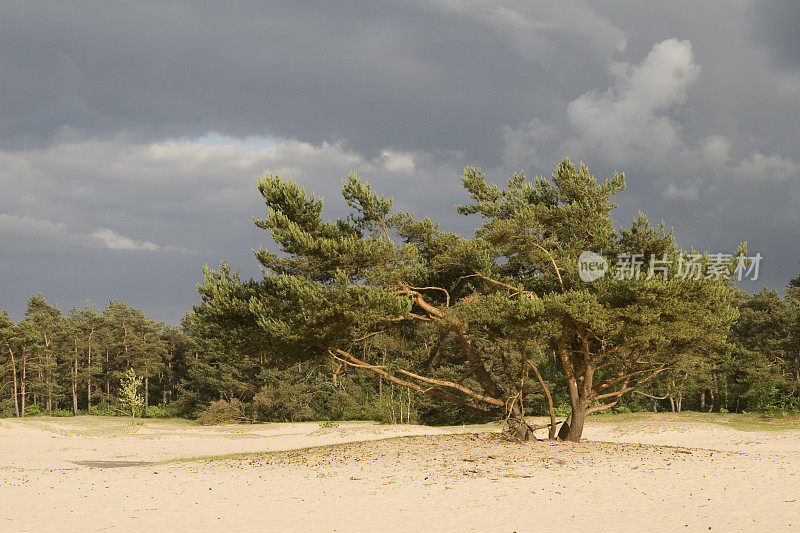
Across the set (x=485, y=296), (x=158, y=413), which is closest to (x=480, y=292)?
(x=485, y=296)

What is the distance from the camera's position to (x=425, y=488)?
14359 mm

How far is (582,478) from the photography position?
1531cm

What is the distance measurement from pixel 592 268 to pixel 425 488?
9029 mm

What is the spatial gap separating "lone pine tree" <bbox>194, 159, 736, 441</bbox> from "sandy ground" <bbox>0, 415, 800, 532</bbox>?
2.91 m

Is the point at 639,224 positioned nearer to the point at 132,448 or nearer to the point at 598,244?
the point at 598,244

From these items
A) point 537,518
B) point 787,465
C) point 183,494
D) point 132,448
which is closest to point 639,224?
point 787,465

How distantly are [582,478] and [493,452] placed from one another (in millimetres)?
3999

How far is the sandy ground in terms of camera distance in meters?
11.0

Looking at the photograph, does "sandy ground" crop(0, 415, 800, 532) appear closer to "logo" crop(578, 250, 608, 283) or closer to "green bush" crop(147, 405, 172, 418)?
"logo" crop(578, 250, 608, 283)

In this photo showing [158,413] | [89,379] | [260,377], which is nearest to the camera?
[260,377]

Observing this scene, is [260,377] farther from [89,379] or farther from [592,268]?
[592,268]

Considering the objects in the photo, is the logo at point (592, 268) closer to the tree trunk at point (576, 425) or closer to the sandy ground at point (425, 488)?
the tree trunk at point (576, 425)

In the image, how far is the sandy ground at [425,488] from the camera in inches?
432

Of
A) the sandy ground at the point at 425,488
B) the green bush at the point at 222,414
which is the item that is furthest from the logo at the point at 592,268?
the green bush at the point at 222,414
